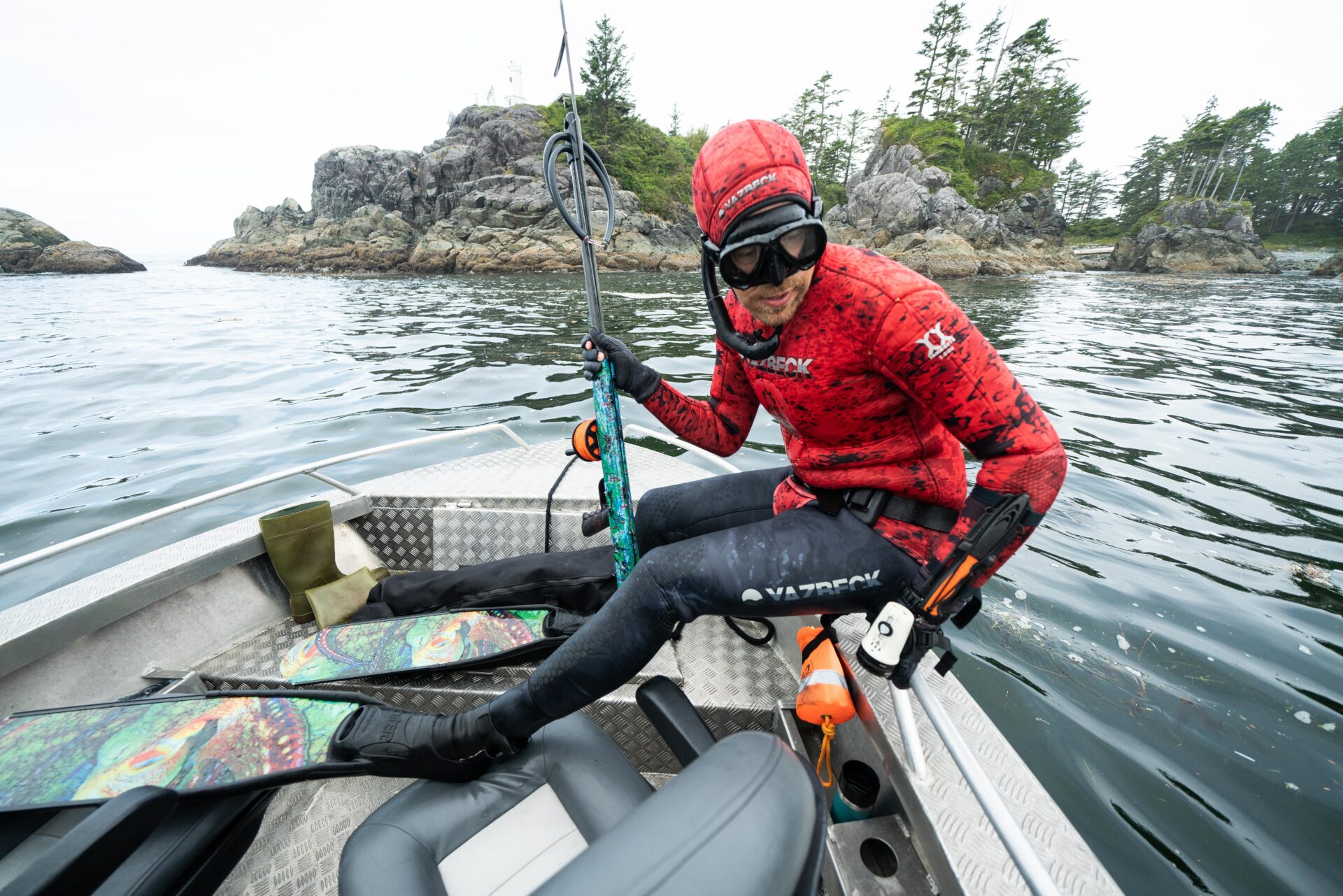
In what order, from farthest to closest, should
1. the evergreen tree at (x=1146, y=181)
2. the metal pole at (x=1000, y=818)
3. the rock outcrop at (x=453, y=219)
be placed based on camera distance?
1. the evergreen tree at (x=1146, y=181)
2. the rock outcrop at (x=453, y=219)
3. the metal pole at (x=1000, y=818)

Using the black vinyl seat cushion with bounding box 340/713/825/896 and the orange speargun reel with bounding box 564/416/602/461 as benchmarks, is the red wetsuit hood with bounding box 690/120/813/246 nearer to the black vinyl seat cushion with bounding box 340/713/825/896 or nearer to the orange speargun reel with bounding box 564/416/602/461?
the orange speargun reel with bounding box 564/416/602/461

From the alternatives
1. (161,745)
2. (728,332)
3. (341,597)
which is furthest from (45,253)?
(728,332)

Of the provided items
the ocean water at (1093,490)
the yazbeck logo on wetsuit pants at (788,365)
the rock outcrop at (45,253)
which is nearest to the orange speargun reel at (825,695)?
the yazbeck logo on wetsuit pants at (788,365)

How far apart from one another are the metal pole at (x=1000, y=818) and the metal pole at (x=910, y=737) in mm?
110

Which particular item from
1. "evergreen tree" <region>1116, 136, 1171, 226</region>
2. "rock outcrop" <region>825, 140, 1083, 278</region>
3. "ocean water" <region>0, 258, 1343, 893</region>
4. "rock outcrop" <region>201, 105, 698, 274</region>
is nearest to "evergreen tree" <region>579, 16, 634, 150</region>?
"rock outcrop" <region>201, 105, 698, 274</region>

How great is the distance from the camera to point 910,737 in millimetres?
1431

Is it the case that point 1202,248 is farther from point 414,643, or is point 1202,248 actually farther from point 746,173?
point 414,643

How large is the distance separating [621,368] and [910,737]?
6.22 ft

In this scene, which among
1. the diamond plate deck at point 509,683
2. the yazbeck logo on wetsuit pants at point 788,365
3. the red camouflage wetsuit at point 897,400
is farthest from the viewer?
the yazbeck logo on wetsuit pants at point 788,365

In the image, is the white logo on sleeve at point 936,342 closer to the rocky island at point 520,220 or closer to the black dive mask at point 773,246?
the black dive mask at point 773,246

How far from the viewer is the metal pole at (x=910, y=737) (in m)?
1.41

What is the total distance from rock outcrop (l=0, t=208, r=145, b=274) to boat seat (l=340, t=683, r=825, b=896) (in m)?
78.4

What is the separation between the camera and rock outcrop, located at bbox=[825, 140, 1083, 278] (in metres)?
35.7

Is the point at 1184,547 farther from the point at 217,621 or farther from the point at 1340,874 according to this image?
the point at 217,621
